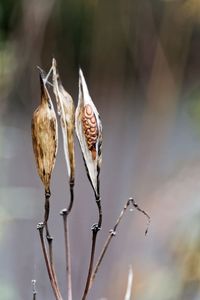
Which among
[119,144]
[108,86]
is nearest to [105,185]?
[119,144]

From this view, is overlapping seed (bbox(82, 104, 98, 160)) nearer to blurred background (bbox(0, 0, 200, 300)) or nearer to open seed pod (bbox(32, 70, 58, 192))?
open seed pod (bbox(32, 70, 58, 192))

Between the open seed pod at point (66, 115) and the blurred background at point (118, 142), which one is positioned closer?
the open seed pod at point (66, 115)

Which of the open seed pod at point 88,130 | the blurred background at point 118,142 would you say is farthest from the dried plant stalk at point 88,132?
the blurred background at point 118,142

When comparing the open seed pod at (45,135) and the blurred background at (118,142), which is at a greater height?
the blurred background at (118,142)

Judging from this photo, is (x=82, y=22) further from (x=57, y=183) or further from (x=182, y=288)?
(x=182, y=288)

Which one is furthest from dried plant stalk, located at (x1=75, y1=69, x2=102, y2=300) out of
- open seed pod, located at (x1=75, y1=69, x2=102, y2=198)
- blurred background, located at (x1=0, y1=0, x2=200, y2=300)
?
blurred background, located at (x1=0, y1=0, x2=200, y2=300)

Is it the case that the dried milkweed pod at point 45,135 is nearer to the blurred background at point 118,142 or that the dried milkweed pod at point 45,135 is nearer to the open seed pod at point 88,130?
the open seed pod at point 88,130
